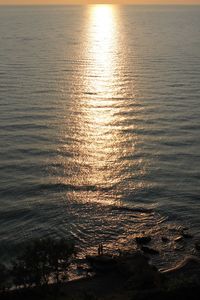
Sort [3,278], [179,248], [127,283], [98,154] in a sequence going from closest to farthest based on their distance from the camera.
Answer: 1. [3,278]
2. [127,283]
3. [179,248]
4. [98,154]

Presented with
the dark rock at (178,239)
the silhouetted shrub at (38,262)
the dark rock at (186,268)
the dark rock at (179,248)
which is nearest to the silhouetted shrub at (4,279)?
the silhouetted shrub at (38,262)

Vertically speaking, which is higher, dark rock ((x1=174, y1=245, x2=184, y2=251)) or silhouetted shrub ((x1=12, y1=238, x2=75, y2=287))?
silhouetted shrub ((x1=12, y1=238, x2=75, y2=287))

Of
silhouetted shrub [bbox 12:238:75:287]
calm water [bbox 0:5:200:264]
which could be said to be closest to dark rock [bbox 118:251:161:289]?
calm water [bbox 0:5:200:264]

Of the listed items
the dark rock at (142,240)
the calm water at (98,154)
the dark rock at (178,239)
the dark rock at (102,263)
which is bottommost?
the dark rock at (102,263)

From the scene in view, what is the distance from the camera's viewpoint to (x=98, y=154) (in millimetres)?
82438

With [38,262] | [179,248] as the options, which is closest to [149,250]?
[179,248]

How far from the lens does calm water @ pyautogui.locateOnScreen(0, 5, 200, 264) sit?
2469 inches

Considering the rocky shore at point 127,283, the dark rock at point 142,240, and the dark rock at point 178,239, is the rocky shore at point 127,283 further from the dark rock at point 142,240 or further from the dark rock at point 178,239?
the dark rock at point 178,239

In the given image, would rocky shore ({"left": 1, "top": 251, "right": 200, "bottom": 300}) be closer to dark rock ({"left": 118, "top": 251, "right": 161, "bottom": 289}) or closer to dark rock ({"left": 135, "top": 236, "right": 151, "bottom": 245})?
dark rock ({"left": 118, "top": 251, "right": 161, "bottom": 289})

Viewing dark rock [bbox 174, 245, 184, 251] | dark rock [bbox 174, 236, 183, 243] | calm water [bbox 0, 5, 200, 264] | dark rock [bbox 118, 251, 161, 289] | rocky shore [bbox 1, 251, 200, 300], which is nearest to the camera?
rocky shore [bbox 1, 251, 200, 300]

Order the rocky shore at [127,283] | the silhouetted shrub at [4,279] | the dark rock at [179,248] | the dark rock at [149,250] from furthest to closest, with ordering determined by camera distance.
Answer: the dark rock at [179,248]
the dark rock at [149,250]
the silhouetted shrub at [4,279]
the rocky shore at [127,283]

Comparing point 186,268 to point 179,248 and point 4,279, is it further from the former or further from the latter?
point 4,279

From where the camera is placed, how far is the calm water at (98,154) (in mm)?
62719

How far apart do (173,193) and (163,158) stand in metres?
11.2
